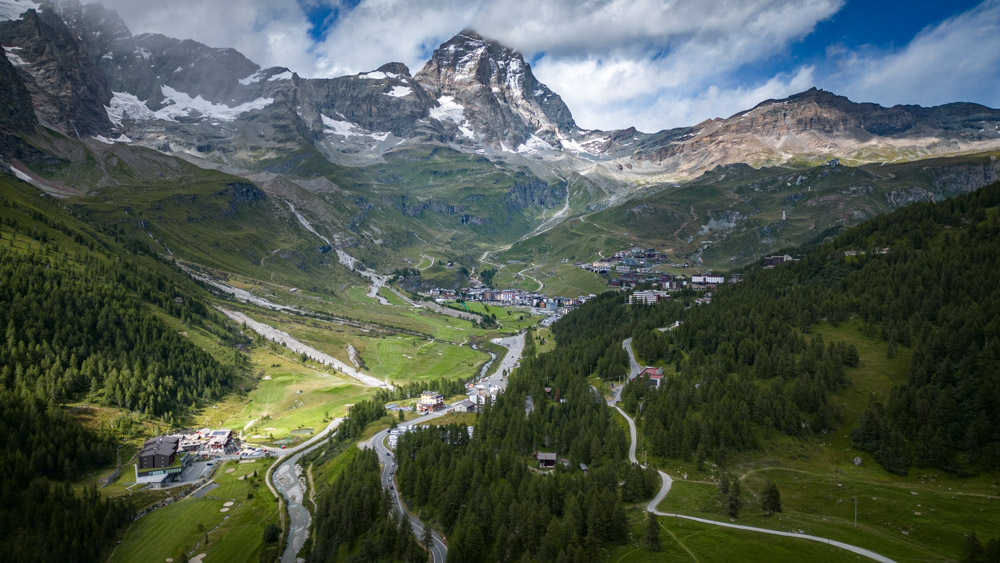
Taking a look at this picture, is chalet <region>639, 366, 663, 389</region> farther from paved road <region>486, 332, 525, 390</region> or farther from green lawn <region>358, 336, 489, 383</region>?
green lawn <region>358, 336, 489, 383</region>

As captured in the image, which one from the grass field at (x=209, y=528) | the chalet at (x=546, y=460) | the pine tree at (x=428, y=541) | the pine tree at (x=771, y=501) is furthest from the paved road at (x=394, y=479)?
the pine tree at (x=771, y=501)

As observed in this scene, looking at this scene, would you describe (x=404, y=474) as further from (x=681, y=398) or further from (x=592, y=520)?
(x=681, y=398)

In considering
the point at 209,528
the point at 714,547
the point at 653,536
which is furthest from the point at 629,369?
the point at 209,528

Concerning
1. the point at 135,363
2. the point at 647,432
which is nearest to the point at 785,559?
the point at 647,432

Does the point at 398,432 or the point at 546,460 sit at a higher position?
the point at 546,460

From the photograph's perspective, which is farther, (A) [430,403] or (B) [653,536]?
(A) [430,403]

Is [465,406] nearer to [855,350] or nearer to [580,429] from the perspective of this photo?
[580,429]

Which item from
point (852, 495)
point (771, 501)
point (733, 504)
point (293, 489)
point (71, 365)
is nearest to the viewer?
point (733, 504)
